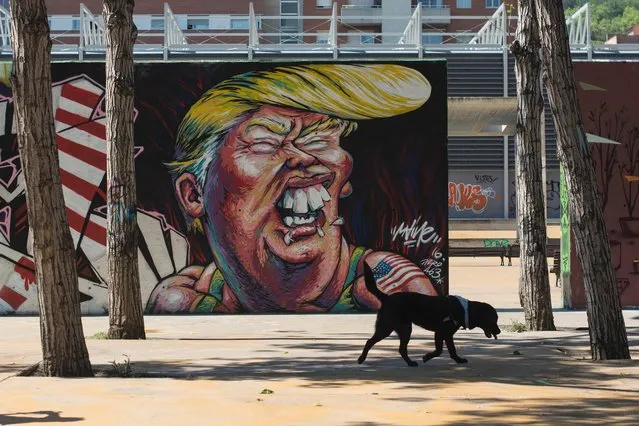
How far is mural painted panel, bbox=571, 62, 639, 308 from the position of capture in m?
20.3

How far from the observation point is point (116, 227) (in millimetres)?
16047

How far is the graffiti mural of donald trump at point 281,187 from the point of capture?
2009 centimetres

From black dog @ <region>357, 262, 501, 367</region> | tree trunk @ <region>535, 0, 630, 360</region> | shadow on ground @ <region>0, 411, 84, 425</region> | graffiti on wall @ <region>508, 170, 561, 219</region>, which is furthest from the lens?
graffiti on wall @ <region>508, 170, 561, 219</region>

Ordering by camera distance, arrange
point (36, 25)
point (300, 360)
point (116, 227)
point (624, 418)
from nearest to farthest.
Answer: point (624, 418)
point (36, 25)
point (300, 360)
point (116, 227)

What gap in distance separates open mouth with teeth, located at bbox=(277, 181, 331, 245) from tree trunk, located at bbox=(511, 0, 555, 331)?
4.37 metres

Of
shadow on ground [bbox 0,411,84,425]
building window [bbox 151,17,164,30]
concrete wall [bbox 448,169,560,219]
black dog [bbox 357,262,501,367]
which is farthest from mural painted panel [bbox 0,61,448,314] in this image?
building window [bbox 151,17,164,30]

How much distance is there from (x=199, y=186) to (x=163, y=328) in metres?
3.13

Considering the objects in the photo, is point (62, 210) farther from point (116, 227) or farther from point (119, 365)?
point (116, 227)

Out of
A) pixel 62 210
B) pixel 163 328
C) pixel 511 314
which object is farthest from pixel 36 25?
pixel 511 314

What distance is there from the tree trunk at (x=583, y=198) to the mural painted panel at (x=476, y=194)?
40.2 meters

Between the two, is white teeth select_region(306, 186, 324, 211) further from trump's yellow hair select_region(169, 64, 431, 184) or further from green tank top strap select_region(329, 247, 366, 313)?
trump's yellow hair select_region(169, 64, 431, 184)

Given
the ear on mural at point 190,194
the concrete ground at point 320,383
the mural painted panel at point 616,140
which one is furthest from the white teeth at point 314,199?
the mural painted panel at point 616,140

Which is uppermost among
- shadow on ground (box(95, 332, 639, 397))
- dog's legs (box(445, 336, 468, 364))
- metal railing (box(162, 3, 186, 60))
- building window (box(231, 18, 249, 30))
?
building window (box(231, 18, 249, 30))

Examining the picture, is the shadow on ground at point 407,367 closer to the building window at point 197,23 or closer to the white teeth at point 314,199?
the white teeth at point 314,199
